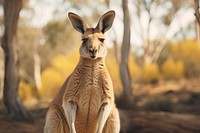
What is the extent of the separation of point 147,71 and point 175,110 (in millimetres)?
8890

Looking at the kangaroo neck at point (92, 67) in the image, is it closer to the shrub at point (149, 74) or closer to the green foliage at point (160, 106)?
the green foliage at point (160, 106)

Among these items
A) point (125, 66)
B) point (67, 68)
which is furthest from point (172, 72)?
point (125, 66)

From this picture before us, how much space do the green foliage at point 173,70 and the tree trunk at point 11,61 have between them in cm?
1271

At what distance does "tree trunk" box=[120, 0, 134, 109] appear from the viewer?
11094 millimetres

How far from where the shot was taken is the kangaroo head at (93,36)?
4543mm

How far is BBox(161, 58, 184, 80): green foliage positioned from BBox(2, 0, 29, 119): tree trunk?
1271 centimetres

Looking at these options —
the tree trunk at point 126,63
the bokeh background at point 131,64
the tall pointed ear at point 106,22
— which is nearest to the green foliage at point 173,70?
the bokeh background at point 131,64

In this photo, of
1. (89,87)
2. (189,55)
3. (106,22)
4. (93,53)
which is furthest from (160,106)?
(189,55)

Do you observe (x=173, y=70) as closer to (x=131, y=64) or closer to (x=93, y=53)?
(x=131, y=64)

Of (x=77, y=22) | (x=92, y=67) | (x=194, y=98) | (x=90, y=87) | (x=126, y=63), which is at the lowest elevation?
(x=90, y=87)

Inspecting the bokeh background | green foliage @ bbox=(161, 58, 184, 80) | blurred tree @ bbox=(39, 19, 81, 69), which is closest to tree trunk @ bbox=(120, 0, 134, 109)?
the bokeh background

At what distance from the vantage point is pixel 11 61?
9.96 metres

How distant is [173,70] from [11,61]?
13.1 metres

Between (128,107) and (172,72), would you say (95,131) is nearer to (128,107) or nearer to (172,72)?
(128,107)
